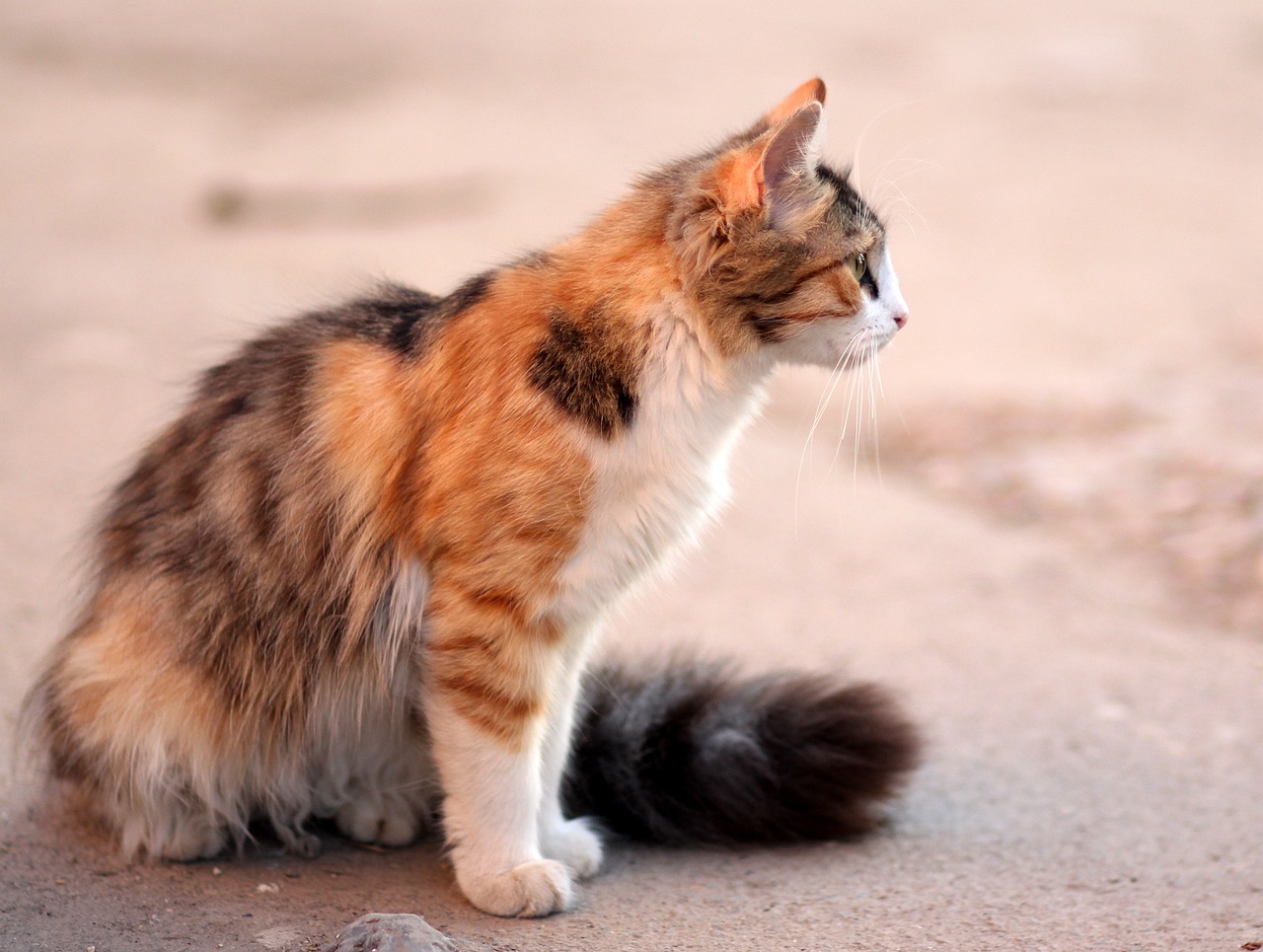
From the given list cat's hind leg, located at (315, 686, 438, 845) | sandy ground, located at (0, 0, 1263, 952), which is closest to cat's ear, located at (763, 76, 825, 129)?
sandy ground, located at (0, 0, 1263, 952)

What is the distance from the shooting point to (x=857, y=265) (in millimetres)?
2025

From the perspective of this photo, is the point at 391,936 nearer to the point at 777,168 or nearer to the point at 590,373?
the point at 590,373

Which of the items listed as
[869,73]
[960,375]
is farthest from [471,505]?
[869,73]

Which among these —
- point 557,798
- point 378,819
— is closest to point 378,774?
point 378,819

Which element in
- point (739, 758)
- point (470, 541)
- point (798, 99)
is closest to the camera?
point (470, 541)

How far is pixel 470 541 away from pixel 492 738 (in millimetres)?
306

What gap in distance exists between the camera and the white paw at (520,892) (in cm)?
197

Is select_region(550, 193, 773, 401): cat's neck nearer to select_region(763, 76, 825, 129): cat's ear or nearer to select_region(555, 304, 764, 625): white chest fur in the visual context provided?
select_region(555, 304, 764, 625): white chest fur

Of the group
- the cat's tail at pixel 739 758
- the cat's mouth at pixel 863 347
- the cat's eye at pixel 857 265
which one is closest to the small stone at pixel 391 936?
the cat's tail at pixel 739 758

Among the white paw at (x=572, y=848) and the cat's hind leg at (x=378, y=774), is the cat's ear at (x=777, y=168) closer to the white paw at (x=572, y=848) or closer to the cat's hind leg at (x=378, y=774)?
the cat's hind leg at (x=378, y=774)

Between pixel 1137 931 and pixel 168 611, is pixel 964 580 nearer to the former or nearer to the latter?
pixel 1137 931

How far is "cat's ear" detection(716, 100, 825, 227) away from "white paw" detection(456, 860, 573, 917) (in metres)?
1.06

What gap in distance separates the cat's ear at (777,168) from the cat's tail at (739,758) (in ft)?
2.93

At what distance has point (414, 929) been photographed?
66.1 inches
